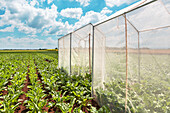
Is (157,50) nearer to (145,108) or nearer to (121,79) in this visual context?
(121,79)

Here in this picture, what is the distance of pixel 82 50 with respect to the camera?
563 cm

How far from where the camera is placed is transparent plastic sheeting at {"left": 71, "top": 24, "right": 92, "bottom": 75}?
16.9 feet

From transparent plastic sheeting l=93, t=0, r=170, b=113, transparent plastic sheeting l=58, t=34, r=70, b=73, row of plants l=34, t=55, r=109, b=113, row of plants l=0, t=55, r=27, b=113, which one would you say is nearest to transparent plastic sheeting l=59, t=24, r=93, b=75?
row of plants l=34, t=55, r=109, b=113

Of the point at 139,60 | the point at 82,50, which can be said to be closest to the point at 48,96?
the point at 82,50

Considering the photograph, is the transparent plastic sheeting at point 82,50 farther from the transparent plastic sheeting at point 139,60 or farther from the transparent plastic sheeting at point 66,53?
the transparent plastic sheeting at point 139,60

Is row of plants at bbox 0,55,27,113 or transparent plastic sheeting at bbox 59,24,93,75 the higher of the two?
transparent plastic sheeting at bbox 59,24,93,75

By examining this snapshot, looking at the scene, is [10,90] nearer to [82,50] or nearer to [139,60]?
[82,50]

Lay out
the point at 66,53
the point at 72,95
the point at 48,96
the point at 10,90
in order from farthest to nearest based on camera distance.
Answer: the point at 66,53 < the point at 48,96 < the point at 72,95 < the point at 10,90

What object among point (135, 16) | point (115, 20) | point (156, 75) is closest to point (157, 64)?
point (156, 75)

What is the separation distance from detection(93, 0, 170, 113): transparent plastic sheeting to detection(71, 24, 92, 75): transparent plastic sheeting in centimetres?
182

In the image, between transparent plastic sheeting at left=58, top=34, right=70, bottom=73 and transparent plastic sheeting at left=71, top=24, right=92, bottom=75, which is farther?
transparent plastic sheeting at left=58, top=34, right=70, bottom=73

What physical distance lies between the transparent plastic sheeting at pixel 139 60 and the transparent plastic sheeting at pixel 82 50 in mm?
1823

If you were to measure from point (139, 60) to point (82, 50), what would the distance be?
349 centimetres

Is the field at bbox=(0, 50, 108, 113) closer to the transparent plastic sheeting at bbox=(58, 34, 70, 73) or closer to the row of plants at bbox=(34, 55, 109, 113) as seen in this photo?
the row of plants at bbox=(34, 55, 109, 113)
